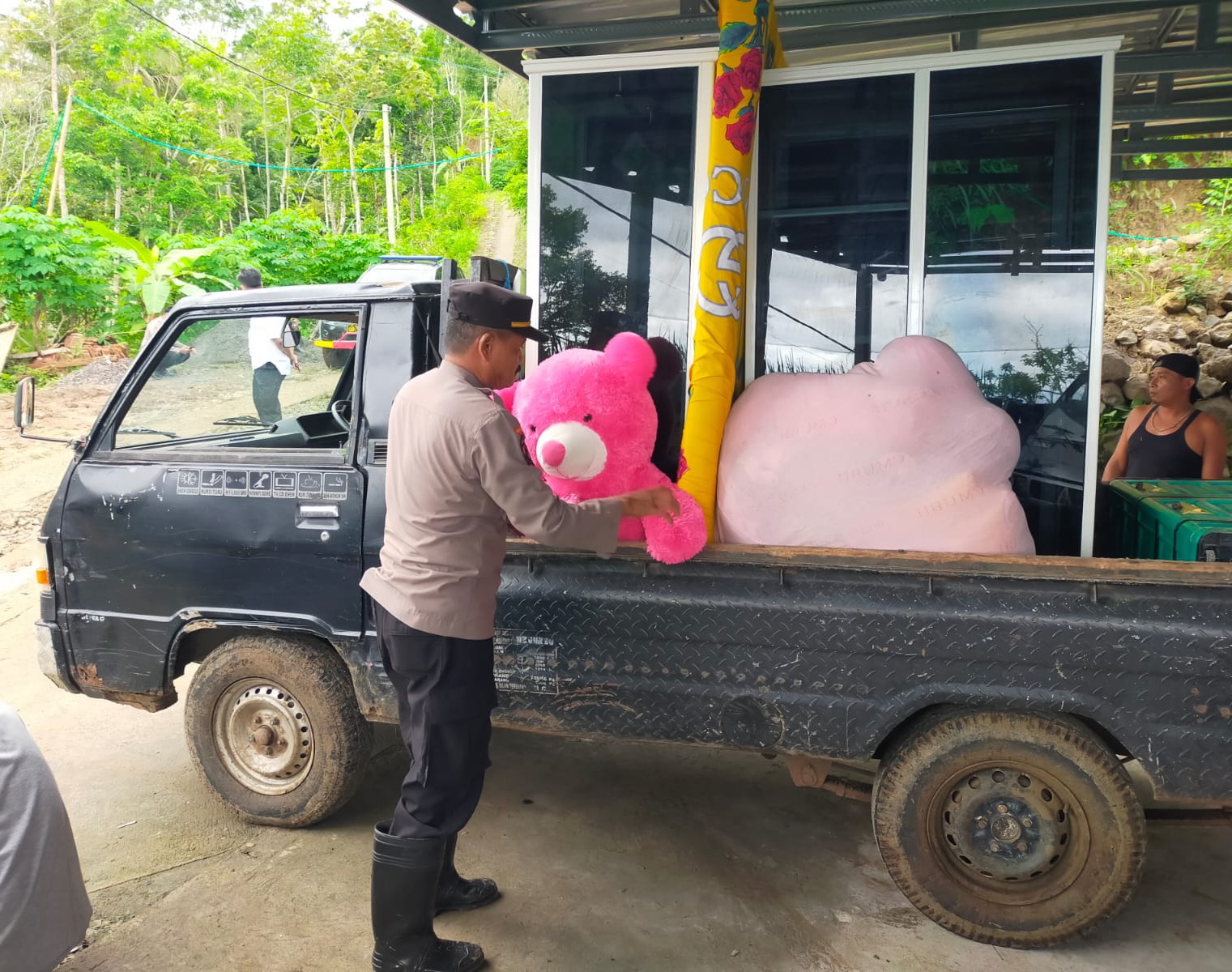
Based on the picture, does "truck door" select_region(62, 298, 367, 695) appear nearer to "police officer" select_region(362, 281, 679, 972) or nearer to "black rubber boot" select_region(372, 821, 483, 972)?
"police officer" select_region(362, 281, 679, 972)

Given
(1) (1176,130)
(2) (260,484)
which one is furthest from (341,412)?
(1) (1176,130)

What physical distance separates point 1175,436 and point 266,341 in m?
3.93

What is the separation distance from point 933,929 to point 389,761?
2249 mm

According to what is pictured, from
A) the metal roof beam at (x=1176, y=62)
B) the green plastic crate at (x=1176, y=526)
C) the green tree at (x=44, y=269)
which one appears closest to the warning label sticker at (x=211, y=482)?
the green plastic crate at (x=1176, y=526)

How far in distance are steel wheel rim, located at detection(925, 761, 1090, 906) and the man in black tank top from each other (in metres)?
2.17

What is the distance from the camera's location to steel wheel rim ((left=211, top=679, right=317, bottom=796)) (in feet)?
10.7

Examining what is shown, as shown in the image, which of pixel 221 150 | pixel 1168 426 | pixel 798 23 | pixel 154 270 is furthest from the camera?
pixel 221 150

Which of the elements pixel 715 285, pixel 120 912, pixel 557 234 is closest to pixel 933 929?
pixel 715 285

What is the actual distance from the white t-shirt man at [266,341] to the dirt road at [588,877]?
1.71m

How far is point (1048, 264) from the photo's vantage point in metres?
3.19

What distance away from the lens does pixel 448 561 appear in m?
2.45

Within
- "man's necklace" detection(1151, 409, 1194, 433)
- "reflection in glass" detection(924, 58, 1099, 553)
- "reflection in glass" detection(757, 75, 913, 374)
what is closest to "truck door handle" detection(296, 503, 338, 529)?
"reflection in glass" detection(757, 75, 913, 374)

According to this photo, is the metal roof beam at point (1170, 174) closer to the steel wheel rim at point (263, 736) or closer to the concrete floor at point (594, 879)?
the concrete floor at point (594, 879)

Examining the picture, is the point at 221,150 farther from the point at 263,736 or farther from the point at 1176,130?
the point at 263,736
